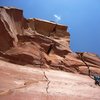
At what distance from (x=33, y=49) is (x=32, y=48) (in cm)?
13

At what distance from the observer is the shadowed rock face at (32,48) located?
52.2 feet

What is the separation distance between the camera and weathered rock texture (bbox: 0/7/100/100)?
1587 cm

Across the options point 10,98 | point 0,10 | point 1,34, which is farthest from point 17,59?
point 10,98

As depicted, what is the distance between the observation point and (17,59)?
600 inches

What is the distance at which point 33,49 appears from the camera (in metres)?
17.2

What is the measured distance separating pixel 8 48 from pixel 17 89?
832 cm

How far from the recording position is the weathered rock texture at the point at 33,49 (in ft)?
52.1

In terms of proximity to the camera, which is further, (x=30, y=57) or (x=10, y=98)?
(x=30, y=57)

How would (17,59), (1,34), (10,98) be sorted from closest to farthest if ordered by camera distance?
(10,98)
(17,59)
(1,34)

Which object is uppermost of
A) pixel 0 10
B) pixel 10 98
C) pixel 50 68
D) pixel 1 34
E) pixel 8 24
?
pixel 0 10

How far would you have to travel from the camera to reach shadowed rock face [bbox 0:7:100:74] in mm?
15914

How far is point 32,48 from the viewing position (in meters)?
17.3

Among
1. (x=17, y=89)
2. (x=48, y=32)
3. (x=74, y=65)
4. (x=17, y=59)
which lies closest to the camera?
(x=17, y=89)

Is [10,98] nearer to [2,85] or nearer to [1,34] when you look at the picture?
[2,85]
